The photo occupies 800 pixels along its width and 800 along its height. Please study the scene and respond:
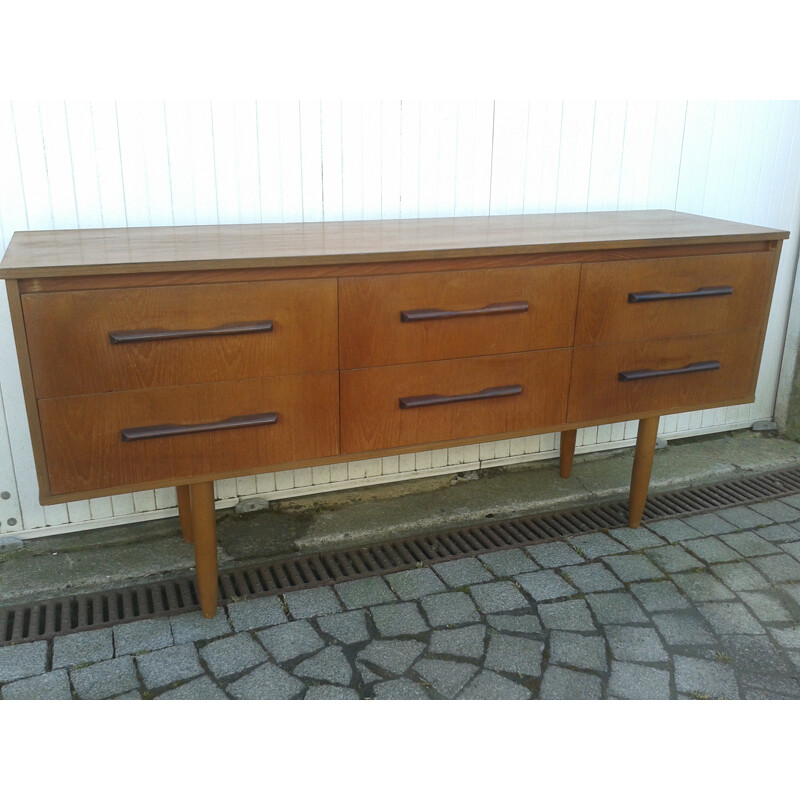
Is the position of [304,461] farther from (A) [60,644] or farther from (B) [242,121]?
(B) [242,121]

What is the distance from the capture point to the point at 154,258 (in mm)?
2250

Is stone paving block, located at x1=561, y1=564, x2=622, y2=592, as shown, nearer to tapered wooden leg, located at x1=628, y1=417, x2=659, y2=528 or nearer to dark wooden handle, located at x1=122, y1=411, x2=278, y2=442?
tapered wooden leg, located at x1=628, y1=417, x2=659, y2=528

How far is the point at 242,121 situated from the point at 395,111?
59 centimetres

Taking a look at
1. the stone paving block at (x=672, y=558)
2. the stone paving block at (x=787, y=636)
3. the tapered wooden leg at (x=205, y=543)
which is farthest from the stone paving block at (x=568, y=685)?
the tapered wooden leg at (x=205, y=543)

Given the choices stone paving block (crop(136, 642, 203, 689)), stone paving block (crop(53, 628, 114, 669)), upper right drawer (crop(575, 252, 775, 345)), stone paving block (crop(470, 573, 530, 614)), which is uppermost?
upper right drawer (crop(575, 252, 775, 345))

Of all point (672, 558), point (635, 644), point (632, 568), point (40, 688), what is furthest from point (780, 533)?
point (40, 688)

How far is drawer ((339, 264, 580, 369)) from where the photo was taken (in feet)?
8.16

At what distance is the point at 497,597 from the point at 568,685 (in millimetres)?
490

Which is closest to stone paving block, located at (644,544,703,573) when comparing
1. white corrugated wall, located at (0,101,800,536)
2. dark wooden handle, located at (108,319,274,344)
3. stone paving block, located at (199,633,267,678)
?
white corrugated wall, located at (0,101,800,536)

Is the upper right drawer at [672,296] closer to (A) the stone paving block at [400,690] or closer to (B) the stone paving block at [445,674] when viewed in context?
(B) the stone paving block at [445,674]

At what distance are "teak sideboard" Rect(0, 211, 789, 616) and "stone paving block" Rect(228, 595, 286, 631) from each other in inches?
4.1

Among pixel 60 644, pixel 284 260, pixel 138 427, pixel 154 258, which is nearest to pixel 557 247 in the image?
pixel 284 260

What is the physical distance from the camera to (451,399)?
2693mm

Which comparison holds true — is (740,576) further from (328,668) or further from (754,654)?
(328,668)
